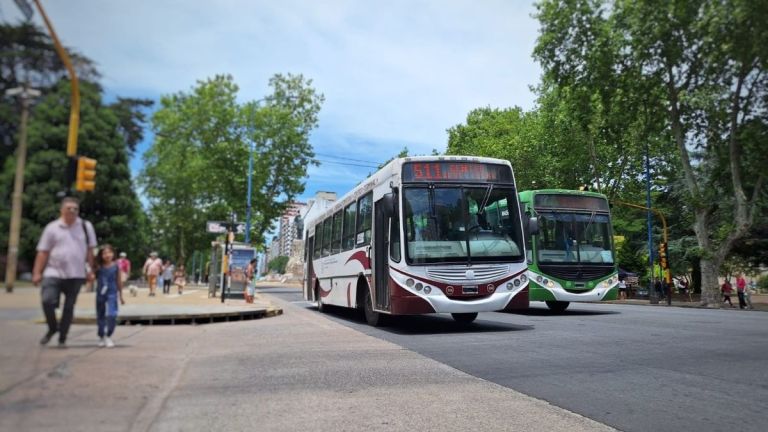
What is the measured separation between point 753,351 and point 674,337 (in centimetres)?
167

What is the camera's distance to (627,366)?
651 cm

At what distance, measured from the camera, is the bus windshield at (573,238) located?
616 inches

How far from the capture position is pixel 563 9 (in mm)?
26812

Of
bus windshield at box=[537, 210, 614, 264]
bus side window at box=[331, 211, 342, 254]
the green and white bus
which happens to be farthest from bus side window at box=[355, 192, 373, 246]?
bus windshield at box=[537, 210, 614, 264]

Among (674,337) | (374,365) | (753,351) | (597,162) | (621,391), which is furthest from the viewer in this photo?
(597,162)

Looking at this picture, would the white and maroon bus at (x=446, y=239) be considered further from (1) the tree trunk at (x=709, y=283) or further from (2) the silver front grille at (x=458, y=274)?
(1) the tree trunk at (x=709, y=283)

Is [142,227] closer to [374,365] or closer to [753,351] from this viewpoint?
[374,365]

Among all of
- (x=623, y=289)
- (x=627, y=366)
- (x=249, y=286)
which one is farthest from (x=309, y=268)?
(x=623, y=289)

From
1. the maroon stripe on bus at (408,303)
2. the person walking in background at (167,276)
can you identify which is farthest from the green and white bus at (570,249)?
the person walking in background at (167,276)

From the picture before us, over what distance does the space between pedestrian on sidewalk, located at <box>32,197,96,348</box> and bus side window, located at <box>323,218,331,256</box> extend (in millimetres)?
13783

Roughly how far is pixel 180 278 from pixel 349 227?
11.0m

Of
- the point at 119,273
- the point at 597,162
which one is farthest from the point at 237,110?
the point at 597,162

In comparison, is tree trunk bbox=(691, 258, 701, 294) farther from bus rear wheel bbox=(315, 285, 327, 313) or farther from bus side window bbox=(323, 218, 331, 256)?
bus side window bbox=(323, 218, 331, 256)

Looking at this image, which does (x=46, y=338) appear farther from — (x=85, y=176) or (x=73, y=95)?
(x=73, y=95)
